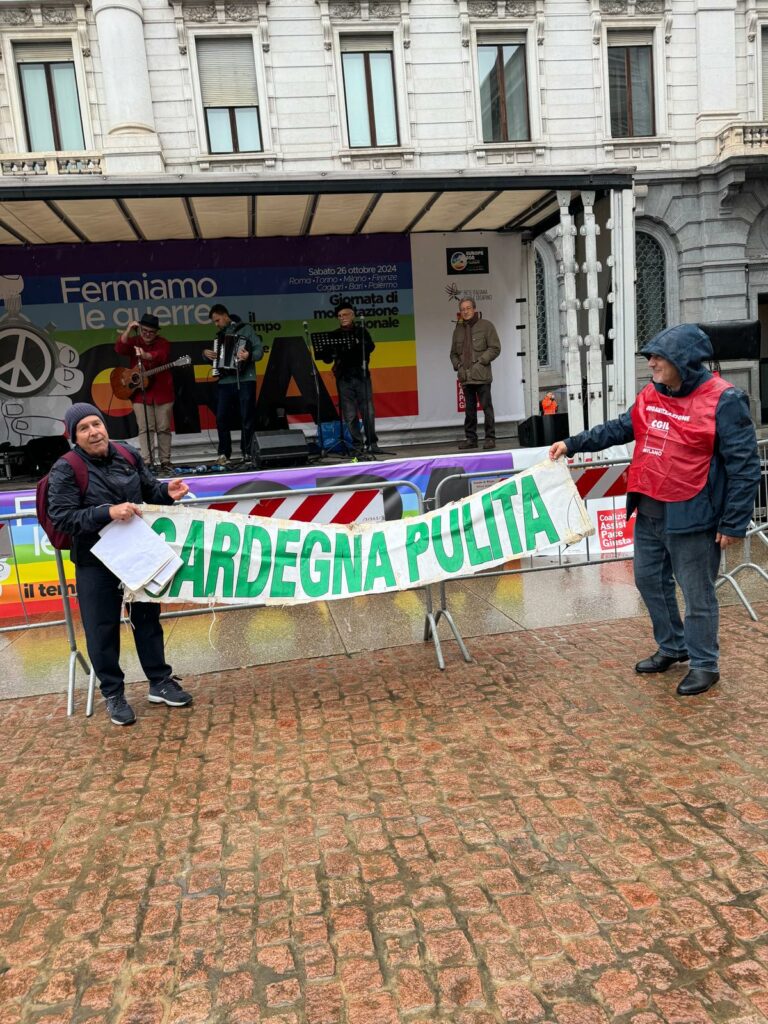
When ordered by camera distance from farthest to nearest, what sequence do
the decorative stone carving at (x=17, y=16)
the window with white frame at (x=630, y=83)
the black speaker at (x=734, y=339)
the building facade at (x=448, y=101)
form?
the window with white frame at (x=630, y=83) < the building facade at (x=448, y=101) < the decorative stone carving at (x=17, y=16) < the black speaker at (x=734, y=339)

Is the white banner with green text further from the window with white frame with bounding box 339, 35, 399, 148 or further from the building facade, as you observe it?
the window with white frame with bounding box 339, 35, 399, 148

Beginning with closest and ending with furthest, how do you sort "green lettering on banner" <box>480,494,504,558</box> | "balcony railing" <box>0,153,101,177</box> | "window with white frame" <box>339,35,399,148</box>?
1. "green lettering on banner" <box>480,494,504,558</box>
2. "balcony railing" <box>0,153,101,177</box>
3. "window with white frame" <box>339,35,399,148</box>

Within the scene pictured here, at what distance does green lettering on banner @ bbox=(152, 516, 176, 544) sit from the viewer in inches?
187

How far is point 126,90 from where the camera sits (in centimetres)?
1650

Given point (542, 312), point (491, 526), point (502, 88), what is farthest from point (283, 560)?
point (502, 88)

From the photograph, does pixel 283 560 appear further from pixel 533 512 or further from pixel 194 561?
pixel 533 512

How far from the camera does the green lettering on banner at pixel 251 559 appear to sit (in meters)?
4.98

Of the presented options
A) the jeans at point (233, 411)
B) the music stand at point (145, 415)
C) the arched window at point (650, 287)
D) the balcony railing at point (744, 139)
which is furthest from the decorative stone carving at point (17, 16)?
the balcony railing at point (744, 139)

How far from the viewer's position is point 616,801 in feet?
10.8

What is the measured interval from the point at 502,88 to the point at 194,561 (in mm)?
17991

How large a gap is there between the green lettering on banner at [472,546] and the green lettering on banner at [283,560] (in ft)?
3.92

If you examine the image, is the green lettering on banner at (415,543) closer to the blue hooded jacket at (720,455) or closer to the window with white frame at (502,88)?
the blue hooded jacket at (720,455)

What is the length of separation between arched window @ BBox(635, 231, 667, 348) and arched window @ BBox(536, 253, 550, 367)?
2433 millimetres

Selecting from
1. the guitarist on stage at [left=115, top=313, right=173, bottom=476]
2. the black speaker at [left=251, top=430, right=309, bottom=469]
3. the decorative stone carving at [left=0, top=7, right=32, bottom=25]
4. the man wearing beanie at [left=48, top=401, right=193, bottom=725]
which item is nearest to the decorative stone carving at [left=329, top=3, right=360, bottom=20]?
the decorative stone carving at [left=0, top=7, right=32, bottom=25]
